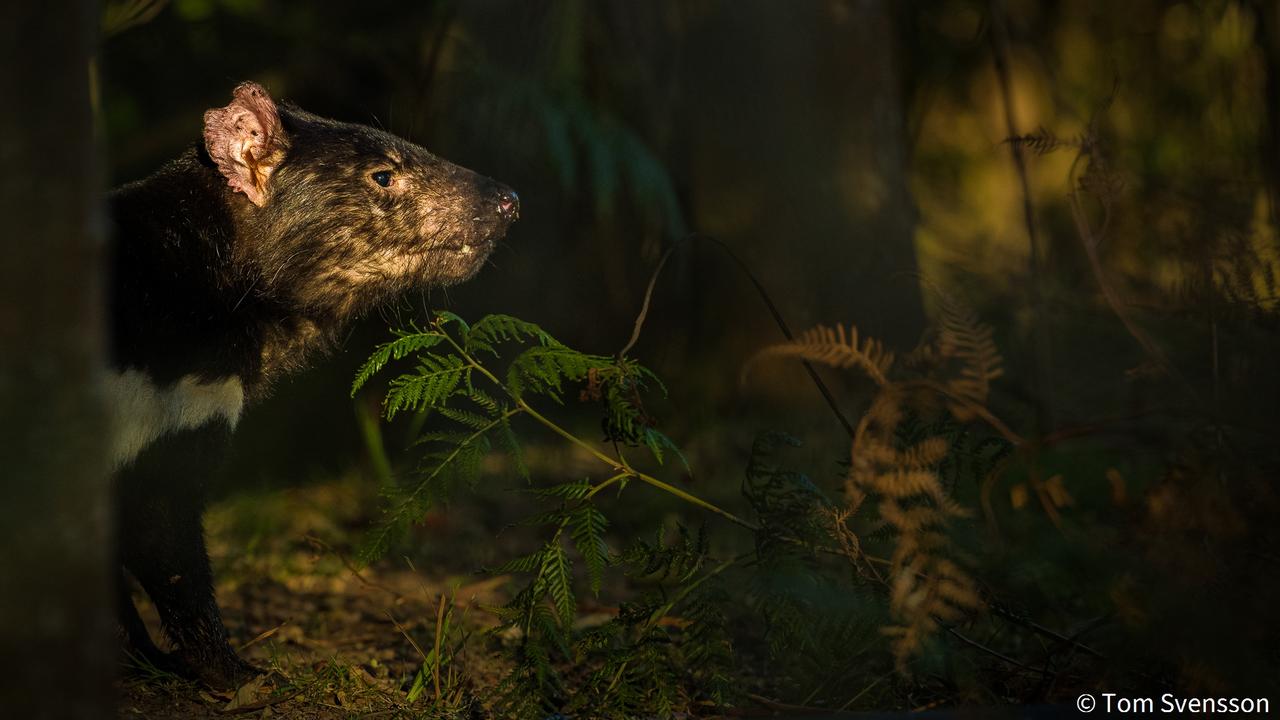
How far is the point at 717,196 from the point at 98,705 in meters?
4.46

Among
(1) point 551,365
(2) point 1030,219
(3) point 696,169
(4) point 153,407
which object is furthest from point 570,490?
(3) point 696,169

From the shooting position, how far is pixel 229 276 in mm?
3033

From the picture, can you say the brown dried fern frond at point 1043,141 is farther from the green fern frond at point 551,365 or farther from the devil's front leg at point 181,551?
the devil's front leg at point 181,551

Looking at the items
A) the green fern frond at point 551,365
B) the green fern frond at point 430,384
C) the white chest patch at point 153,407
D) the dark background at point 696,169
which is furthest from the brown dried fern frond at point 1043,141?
the white chest patch at point 153,407

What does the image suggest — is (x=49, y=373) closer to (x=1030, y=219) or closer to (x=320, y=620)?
(x=320, y=620)

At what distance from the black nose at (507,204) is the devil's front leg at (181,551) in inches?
41.1

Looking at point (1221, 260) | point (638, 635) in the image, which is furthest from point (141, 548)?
point (1221, 260)

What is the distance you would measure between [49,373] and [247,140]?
5.84ft

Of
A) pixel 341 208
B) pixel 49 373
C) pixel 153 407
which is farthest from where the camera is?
pixel 341 208

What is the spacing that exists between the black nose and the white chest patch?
946mm

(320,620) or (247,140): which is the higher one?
(247,140)

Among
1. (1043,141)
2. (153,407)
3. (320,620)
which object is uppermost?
(1043,141)

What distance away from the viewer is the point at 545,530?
4.61 m

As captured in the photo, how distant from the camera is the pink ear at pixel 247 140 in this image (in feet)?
9.88
